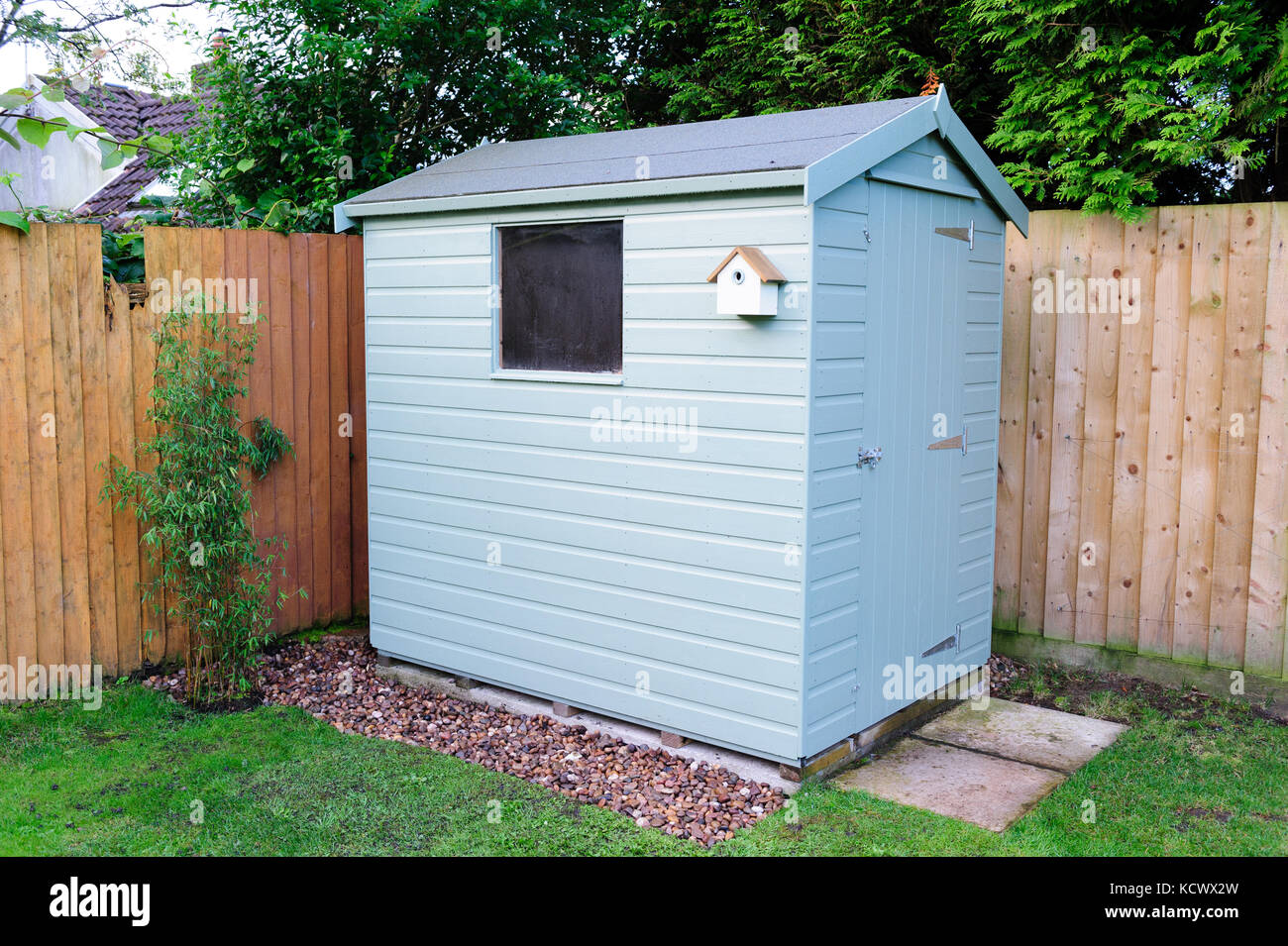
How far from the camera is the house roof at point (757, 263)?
390cm

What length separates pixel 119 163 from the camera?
342 centimetres

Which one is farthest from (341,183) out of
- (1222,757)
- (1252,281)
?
(1222,757)

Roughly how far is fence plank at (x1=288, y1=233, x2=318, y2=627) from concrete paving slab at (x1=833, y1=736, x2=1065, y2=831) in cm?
314

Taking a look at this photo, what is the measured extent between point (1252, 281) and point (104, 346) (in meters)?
5.24

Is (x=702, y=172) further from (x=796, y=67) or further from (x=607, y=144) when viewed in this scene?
(x=796, y=67)

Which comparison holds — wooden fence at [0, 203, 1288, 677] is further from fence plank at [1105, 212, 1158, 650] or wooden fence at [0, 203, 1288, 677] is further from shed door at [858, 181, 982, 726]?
shed door at [858, 181, 982, 726]

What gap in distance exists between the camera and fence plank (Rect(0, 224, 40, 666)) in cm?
476

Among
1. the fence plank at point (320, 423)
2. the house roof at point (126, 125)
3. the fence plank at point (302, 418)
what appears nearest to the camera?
the fence plank at point (302, 418)

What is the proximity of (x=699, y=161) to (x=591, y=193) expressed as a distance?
46cm

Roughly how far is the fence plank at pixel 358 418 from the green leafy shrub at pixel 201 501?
2.64ft

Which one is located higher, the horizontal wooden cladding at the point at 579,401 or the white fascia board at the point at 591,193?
the white fascia board at the point at 591,193

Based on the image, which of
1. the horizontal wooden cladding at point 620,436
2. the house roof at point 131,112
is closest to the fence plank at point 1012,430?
the horizontal wooden cladding at point 620,436

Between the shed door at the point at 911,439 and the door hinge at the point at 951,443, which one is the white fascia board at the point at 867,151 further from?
the door hinge at the point at 951,443

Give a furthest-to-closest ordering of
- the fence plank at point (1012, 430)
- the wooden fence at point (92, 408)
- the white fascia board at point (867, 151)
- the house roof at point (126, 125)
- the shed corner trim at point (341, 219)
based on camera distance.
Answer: the house roof at point (126, 125)
the fence plank at point (1012, 430)
the shed corner trim at point (341, 219)
the wooden fence at point (92, 408)
the white fascia board at point (867, 151)
